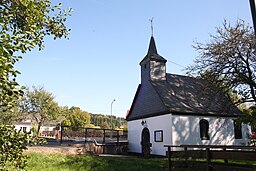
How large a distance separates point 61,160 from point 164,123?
358 inches

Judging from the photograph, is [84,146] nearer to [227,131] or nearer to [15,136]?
[227,131]

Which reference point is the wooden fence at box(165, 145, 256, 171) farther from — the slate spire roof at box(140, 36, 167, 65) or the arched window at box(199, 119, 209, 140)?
the slate spire roof at box(140, 36, 167, 65)

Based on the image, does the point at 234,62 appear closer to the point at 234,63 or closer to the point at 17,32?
the point at 234,63

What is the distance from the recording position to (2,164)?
91.3 inches

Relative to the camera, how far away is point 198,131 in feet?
63.8

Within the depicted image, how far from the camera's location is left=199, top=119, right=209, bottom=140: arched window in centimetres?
1983

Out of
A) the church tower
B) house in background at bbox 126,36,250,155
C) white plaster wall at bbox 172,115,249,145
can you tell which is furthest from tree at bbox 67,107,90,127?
white plaster wall at bbox 172,115,249,145

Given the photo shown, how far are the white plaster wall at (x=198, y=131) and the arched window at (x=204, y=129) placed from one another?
26 cm

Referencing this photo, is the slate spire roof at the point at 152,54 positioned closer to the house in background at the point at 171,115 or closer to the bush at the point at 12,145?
the house in background at the point at 171,115

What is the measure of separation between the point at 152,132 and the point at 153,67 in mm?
5866

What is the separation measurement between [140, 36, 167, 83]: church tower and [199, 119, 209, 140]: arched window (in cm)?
522

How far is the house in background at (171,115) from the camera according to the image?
18.8 m

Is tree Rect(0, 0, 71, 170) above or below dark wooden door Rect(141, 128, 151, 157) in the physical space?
above

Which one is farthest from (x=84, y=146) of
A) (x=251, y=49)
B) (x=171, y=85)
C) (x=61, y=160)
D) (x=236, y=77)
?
(x=251, y=49)
